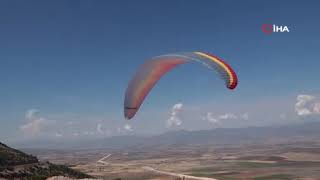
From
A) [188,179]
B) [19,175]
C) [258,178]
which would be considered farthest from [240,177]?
[19,175]

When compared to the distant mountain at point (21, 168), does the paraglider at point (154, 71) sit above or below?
above

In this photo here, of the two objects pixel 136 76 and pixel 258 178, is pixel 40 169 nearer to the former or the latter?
pixel 136 76

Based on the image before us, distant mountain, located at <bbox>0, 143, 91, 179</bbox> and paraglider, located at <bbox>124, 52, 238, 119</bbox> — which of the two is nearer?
paraglider, located at <bbox>124, 52, 238, 119</bbox>

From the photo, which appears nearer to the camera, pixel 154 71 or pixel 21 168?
pixel 154 71

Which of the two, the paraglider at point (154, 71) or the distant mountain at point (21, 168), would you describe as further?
the distant mountain at point (21, 168)

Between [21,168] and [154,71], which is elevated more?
[154,71]

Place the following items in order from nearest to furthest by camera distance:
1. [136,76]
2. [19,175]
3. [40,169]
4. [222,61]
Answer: [222,61], [136,76], [19,175], [40,169]

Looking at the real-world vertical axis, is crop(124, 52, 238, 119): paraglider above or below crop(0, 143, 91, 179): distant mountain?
above

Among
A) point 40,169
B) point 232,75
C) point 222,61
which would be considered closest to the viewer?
point 232,75
